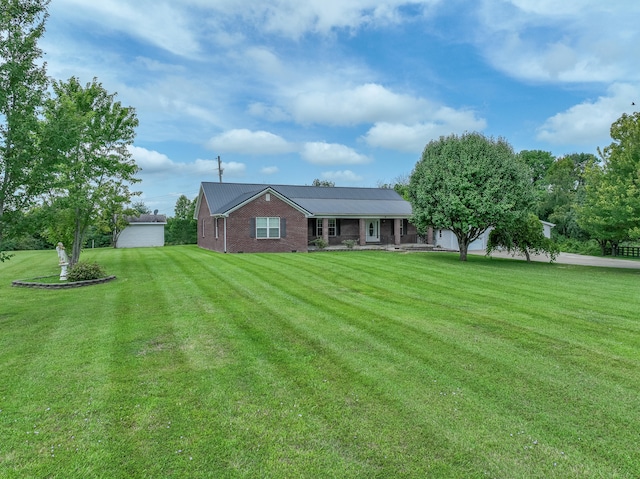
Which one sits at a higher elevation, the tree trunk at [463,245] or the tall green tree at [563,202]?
the tall green tree at [563,202]

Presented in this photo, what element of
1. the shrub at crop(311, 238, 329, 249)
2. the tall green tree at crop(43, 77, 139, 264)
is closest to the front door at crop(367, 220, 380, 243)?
the shrub at crop(311, 238, 329, 249)

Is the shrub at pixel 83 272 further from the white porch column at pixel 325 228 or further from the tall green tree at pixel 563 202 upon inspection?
the tall green tree at pixel 563 202

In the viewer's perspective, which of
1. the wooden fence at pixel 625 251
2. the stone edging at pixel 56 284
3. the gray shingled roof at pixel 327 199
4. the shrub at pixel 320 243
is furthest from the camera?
the gray shingled roof at pixel 327 199

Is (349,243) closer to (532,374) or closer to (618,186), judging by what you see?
(618,186)

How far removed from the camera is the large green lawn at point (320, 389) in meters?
3.15

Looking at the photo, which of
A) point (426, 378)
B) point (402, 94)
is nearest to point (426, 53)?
point (402, 94)

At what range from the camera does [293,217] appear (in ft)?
81.7

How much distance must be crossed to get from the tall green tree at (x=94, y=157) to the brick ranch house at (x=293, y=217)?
7240mm

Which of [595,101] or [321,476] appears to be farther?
[595,101]

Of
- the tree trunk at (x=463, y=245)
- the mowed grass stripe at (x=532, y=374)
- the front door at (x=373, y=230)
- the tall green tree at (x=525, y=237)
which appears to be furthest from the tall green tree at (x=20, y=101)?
the front door at (x=373, y=230)

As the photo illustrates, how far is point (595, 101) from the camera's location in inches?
861

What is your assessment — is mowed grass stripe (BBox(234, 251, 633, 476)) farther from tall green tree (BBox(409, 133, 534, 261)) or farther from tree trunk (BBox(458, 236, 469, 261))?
tree trunk (BBox(458, 236, 469, 261))

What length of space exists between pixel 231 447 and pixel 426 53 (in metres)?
19.4

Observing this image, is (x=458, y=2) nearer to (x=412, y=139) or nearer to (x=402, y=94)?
(x=402, y=94)
